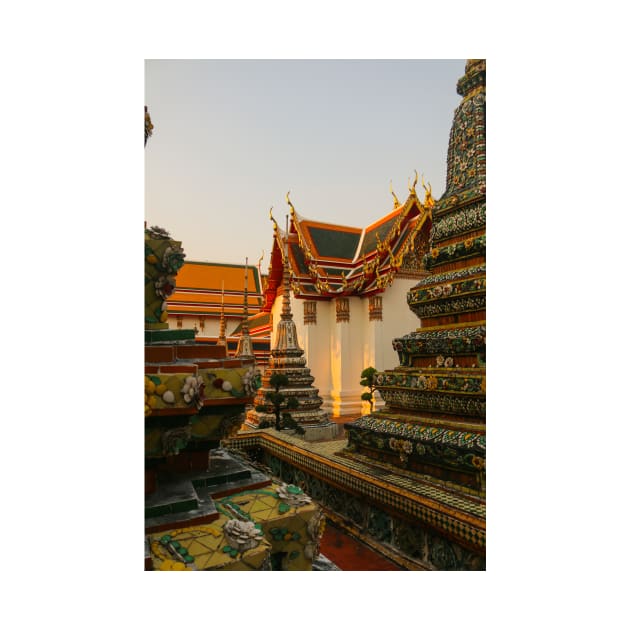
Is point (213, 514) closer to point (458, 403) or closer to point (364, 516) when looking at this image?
point (364, 516)

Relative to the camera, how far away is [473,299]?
3670mm

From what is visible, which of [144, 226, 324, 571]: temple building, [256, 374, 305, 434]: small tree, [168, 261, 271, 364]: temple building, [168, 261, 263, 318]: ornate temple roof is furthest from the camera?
[168, 261, 263, 318]: ornate temple roof

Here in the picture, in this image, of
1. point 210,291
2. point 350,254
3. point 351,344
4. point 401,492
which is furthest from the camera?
point 210,291

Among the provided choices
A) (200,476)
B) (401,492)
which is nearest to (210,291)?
(200,476)

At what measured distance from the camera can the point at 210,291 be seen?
24.5m

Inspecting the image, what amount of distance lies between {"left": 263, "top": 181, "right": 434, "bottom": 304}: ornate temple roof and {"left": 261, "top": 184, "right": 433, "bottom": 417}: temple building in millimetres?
34

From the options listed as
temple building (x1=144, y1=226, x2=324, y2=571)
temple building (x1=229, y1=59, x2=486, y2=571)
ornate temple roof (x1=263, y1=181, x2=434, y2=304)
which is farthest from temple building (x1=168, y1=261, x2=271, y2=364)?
temple building (x1=144, y1=226, x2=324, y2=571)

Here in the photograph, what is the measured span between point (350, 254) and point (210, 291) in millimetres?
11589

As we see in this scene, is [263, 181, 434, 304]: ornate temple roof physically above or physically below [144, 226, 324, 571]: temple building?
above

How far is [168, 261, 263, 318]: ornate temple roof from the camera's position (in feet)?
76.9

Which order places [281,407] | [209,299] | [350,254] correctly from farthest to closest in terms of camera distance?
[209,299]
[350,254]
[281,407]

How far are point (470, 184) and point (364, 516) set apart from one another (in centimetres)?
341

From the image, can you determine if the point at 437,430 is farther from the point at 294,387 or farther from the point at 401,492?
the point at 294,387

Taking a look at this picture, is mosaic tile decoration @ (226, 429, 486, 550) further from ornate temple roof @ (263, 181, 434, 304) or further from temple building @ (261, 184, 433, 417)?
temple building @ (261, 184, 433, 417)
